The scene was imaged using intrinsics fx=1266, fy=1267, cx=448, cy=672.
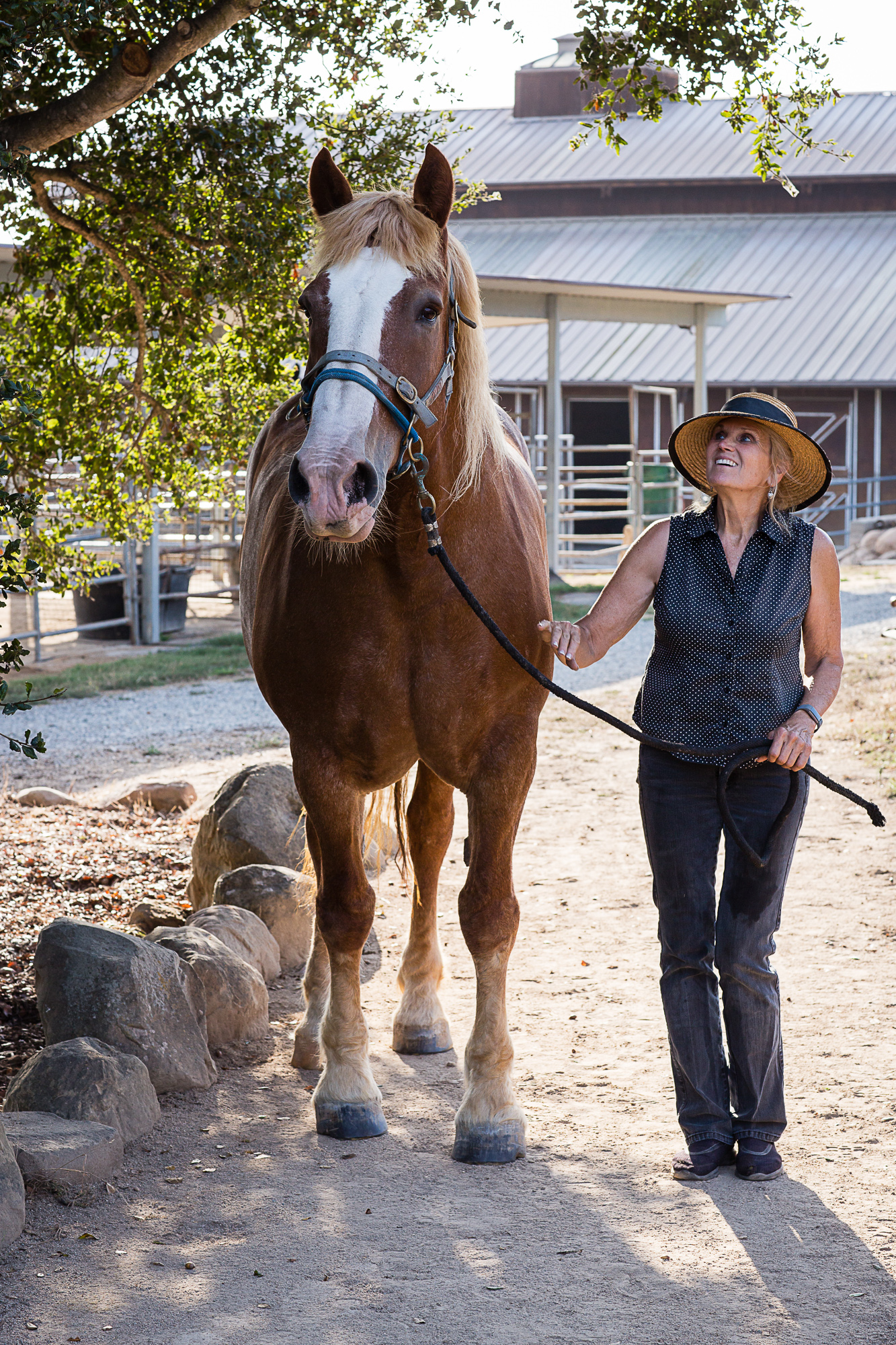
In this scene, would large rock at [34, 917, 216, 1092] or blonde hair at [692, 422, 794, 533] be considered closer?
blonde hair at [692, 422, 794, 533]

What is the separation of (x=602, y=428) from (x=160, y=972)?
21.7 metres

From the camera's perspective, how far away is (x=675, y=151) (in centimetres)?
2959

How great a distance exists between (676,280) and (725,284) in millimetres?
1010

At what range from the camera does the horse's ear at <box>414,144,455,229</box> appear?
280cm

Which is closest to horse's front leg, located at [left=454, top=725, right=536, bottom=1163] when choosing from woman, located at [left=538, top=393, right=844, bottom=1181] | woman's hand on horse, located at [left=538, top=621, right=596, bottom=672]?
woman's hand on horse, located at [left=538, top=621, right=596, bottom=672]

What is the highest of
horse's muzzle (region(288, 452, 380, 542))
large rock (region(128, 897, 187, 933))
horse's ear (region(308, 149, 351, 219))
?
horse's ear (region(308, 149, 351, 219))

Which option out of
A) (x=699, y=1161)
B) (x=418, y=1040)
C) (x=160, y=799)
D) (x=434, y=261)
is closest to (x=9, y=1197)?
(x=418, y=1040)

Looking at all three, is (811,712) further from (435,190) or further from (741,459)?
(435,190)

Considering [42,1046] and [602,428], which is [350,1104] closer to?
[42,1046]

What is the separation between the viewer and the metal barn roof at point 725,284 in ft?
73.6

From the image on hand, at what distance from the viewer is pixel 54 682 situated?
10.5 meters

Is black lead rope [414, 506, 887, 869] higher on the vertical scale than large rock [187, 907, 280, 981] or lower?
higher

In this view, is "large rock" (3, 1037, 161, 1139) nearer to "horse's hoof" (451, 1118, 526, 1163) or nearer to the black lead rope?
"horse's hoof" (451, 1118, 526, 1163)

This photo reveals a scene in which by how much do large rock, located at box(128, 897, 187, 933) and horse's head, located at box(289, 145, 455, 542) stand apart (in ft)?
8.77
